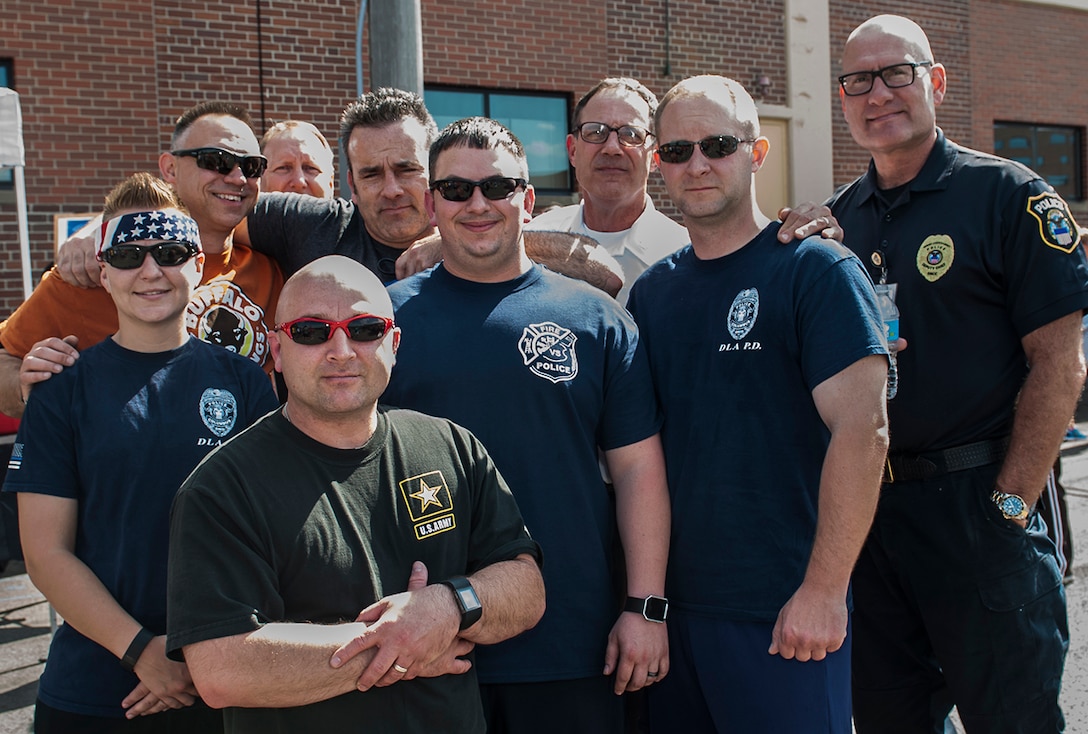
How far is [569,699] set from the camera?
2.53 meters

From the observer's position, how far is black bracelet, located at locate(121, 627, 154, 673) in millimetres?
2305

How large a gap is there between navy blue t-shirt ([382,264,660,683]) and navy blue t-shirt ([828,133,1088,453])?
42.4 inches

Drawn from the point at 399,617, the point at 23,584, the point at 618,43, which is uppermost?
the point at 618,43

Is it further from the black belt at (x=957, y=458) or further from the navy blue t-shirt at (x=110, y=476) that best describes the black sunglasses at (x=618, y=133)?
the navy blue t-shirt at (x=110, y=476)

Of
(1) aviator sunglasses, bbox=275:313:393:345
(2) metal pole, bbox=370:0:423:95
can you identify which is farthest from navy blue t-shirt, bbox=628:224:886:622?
(2) metal pole, bbox=370:0:423:95

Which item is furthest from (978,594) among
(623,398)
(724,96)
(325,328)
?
(325,328)

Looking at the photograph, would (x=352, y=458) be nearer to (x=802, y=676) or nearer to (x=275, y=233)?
(x=802, y=676)

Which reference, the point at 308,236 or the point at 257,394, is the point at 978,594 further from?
the point at 308,236

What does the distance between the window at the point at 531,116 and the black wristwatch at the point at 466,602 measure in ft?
27.9

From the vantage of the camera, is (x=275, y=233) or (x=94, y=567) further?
(x=275, y=233)

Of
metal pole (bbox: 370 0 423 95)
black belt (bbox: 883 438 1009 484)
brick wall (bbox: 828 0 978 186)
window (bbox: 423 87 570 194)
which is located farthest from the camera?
brick wall (bbox: 828 0 978 186)

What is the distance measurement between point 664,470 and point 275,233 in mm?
1701

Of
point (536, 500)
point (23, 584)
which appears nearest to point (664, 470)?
point (536, 500)

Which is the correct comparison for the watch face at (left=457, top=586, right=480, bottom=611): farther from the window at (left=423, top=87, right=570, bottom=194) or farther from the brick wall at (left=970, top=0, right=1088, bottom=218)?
the brick wall at (left=970, top=0, right=1088, bottom=218)
